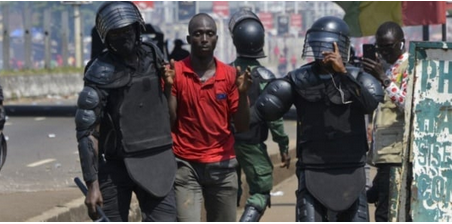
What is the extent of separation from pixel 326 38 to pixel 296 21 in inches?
2027

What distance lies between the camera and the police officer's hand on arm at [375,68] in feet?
25.6

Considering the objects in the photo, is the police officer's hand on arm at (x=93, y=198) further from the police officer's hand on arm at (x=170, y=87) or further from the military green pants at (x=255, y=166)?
the military green pants at (x=255, y=166)

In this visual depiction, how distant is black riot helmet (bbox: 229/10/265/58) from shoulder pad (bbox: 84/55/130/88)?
281cm

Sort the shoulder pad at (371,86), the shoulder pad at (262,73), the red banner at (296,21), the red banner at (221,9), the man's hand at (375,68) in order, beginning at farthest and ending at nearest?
1. the red banner at (296,21)
2. the red banner at (221,9)
3. the shoulder pad at (262,73)
4. the man's hand at (375,68)
5. the shoulder pad at (371,86)

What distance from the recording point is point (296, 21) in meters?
57.8

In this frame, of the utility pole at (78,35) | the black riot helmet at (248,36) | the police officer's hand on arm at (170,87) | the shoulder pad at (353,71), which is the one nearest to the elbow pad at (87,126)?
the police officer's hand on arm at (170,87)

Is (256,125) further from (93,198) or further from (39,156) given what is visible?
(39,156)

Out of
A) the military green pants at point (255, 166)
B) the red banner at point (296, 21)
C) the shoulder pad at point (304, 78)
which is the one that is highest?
the shoulder pad at point (304, 78)

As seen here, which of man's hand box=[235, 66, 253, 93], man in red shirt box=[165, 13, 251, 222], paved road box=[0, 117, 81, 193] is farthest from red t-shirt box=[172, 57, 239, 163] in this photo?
paved road box=[0, 117, 81, 193]

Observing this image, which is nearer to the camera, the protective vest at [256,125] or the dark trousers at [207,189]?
the dark trousers at [207,189]

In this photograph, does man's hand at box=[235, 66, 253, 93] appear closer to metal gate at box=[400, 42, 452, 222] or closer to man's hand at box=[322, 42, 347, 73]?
man's hand at box=[322, 42, 347, 73]

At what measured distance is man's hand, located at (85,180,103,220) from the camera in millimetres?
6156

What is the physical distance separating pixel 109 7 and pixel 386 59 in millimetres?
2639

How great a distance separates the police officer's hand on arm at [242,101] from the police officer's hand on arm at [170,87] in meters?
0.37
